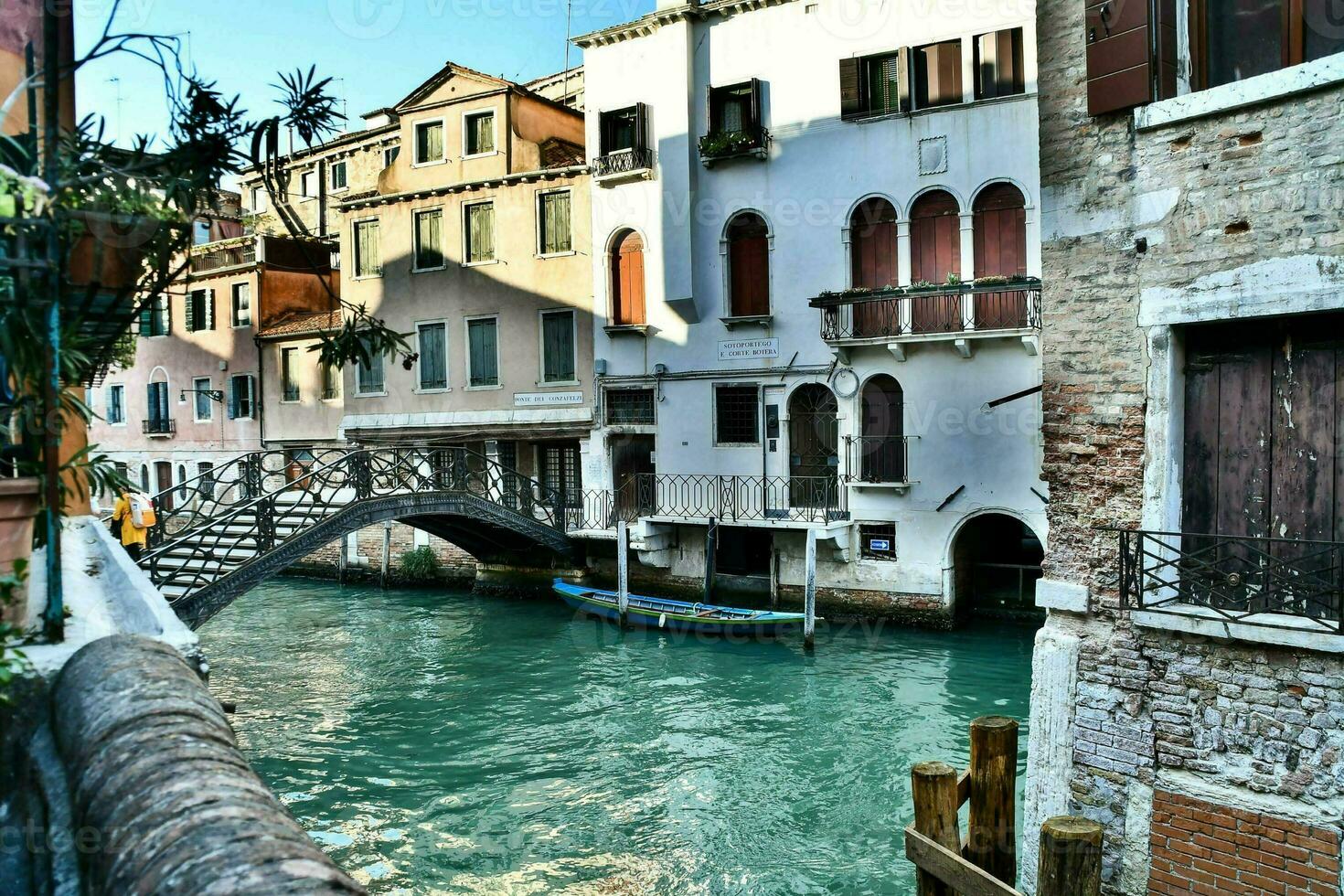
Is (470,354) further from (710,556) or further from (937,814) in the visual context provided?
(937,814)

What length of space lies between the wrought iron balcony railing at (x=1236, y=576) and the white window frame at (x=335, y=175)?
25.8 meters

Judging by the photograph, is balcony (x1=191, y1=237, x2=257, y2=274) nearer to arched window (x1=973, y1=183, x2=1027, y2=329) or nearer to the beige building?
the beige building

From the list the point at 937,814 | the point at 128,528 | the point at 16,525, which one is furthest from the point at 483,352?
the point at 16,525

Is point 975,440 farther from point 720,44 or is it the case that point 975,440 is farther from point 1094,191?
point 1094,191

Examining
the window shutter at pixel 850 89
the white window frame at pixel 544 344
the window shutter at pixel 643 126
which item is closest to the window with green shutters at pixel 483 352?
the white window frame at pixel 544 344

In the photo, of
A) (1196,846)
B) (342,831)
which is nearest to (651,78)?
(342,831)

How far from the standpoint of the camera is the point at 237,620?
18.8 metres

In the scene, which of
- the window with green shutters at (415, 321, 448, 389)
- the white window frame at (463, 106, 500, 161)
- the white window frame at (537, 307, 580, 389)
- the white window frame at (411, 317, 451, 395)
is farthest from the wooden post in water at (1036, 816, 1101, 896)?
the white window frame at (463, 106, 500, 161)

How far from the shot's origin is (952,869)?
479cm

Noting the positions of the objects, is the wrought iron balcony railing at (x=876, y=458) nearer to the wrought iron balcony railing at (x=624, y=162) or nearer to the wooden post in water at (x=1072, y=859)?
the wrought iron balcony railing at (x=624, y=162)

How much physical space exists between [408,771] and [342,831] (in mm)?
1613

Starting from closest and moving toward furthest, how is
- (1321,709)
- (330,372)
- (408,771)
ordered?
(1321,709) < (408,771) < (330,372)

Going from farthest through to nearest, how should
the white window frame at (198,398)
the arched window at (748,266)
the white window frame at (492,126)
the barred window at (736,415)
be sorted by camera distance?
the white window frame at (198,398) < the white window frame at (492,126) < the barred window at (736,415) < the arched window at (748,266)

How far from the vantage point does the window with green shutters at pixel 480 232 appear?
20.9 metres
